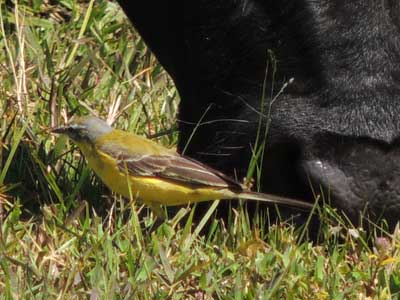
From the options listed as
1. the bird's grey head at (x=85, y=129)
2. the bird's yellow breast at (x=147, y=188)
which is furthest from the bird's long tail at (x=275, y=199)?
the bird's grey head at (x=85, y=129)

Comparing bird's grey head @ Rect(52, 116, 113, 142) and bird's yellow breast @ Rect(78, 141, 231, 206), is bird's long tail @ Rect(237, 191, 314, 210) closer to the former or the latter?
bird's yellow breast @ Rect(78, 141, 231, 206)


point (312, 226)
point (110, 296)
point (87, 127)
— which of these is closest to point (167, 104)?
point (87, 127)

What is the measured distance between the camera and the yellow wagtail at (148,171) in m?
3.56

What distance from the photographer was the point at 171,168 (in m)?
3.65

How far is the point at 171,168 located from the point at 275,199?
354 millimetres

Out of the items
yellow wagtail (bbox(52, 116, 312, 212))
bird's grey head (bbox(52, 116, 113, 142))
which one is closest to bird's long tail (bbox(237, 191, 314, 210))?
yellow wagtail (bbox(52, 116, 312, 212))

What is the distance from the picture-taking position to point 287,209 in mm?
3496

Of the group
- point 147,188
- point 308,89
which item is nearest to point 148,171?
point 147,188

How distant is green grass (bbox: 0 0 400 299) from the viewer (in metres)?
3.32

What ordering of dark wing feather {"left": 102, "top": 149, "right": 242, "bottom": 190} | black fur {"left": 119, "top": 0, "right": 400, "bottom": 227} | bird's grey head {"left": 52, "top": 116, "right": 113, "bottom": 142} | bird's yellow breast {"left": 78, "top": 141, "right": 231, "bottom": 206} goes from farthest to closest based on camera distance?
bird's grey head {"left": 52, "top": 116, "right": 113, "bottom": 142} → bird's yellow breast {"left": 78, "top": 141, "right": 231, "bottom": 206} → dark wing feather {"left": 102, "top": 149, "right": 242, "bottom": 190} → black fur {"left": 119, "top": 0, "right": 400, "bottom": 227}

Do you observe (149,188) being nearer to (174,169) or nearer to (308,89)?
(174,169)

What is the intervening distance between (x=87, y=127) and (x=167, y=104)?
1.06 meters

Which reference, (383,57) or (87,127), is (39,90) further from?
(383,57)

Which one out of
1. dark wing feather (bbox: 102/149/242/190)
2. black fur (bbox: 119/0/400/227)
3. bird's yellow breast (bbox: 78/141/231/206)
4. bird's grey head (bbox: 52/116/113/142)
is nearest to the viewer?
black fur (bbox: 119/0/400/227)
